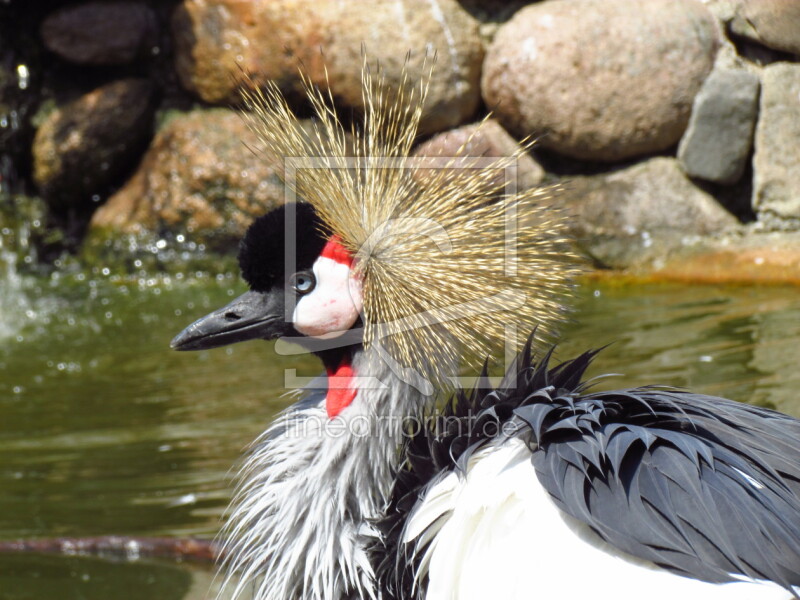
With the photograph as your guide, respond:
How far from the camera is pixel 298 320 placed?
1454 mm

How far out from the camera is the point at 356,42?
4.37 metres

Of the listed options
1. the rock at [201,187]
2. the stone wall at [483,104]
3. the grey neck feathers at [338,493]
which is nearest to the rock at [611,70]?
the stone wall at [483,104]

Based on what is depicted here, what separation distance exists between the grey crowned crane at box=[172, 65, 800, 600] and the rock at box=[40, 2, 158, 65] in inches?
141

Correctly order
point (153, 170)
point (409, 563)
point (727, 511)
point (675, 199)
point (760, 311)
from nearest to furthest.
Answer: point (727, 511)
point (409, 563)
point (760, 311)
point (675, 199)
point (153, 170)

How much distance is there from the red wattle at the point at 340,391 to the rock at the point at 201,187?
3197mm

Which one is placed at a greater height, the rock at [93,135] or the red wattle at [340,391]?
the rock at [93,135]

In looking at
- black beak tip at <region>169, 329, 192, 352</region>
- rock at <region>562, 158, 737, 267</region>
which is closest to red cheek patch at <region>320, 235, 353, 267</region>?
black beak tip at <region>169, 329, 192, 352</region>

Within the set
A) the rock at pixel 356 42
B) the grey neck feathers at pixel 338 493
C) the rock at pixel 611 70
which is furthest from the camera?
the rock at pixel 356 42

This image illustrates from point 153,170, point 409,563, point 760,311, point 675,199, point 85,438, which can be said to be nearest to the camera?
point 409,563

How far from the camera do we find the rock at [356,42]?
4344mm

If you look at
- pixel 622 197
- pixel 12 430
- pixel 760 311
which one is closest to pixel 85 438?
pixel 12 430

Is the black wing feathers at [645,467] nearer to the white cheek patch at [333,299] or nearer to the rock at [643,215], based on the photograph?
the white cheek patch at [333,299]

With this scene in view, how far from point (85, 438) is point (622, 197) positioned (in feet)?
8.05

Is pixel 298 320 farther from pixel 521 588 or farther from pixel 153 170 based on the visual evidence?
pixel 153 170
